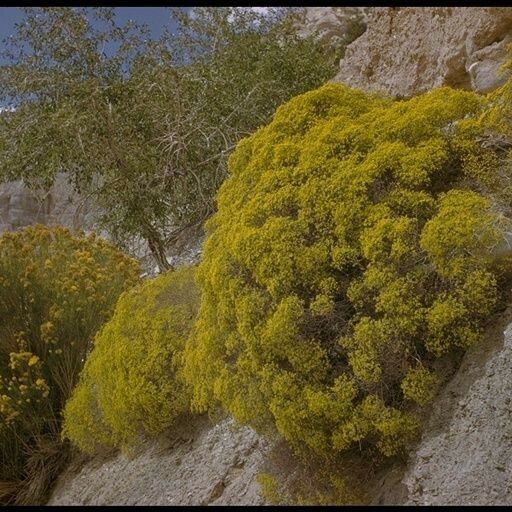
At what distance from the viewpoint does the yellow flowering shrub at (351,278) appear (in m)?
4.00

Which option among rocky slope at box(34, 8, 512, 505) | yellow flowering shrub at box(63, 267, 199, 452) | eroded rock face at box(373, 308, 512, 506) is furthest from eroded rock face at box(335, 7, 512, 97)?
eroded rock face at box(373, 308, 512, 506)

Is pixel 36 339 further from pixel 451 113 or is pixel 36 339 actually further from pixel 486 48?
pixel 486 48

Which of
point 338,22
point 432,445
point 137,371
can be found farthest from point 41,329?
point 338,22

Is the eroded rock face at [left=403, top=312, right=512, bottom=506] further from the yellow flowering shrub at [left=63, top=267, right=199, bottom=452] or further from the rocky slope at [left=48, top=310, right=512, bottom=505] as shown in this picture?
the yellow flowering shrub at [left=63, top=267, right=199, bottom=452]

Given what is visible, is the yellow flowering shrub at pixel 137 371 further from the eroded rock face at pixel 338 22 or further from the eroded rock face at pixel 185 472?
the eroded rock face at pixel 338 22

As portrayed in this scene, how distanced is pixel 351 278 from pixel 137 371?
Answer: 1917 millimetres

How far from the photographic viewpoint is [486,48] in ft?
26.9

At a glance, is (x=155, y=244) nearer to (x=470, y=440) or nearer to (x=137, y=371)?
(x=137, y=371)

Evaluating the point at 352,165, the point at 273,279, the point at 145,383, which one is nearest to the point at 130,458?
the point at 145,383

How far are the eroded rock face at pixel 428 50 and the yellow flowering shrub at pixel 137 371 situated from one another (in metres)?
3.56

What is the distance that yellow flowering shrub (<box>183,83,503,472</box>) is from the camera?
4.00 meters

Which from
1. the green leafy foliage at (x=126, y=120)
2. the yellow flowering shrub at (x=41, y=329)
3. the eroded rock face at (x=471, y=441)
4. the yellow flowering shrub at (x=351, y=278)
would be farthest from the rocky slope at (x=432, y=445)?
the green leafy foliage at (x=126, y=120)

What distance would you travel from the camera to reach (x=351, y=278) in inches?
172

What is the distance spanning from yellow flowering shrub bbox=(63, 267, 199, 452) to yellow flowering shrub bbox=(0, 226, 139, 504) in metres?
0.48
